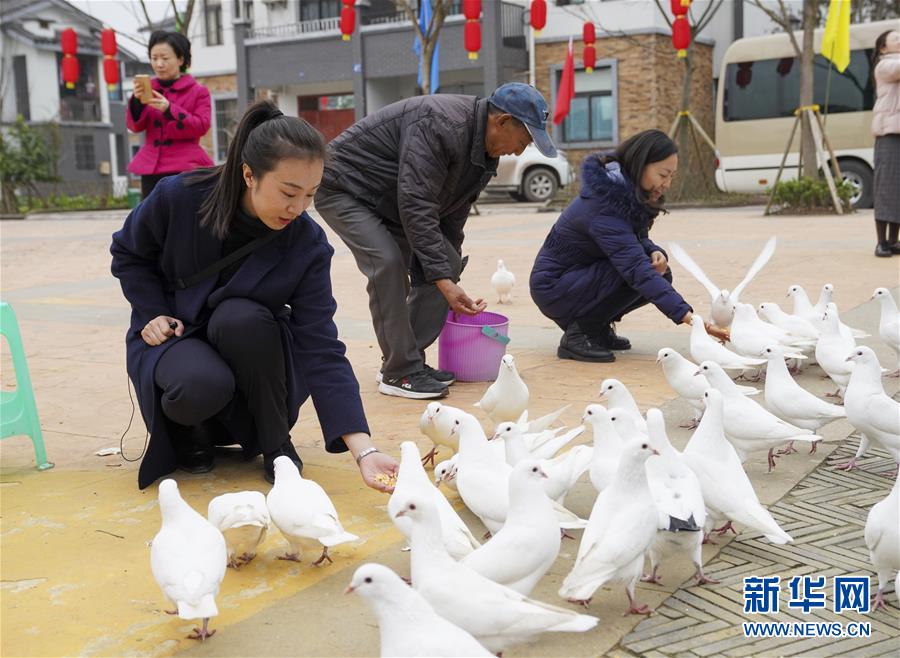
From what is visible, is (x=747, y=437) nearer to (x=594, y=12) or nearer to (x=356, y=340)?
(x=356, y=340)

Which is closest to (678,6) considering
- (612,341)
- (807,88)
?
(807,88)

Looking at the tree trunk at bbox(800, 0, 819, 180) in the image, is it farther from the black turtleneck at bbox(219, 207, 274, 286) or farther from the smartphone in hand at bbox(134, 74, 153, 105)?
the black turtleneck at bbox(219, 207, 274, 286)

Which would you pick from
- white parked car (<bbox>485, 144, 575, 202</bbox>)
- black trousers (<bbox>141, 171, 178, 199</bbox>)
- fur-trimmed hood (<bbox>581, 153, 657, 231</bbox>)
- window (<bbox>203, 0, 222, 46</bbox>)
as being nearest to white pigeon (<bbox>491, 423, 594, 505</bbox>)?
fur-trimmed hood (<bbox>581, 153, 657, 231</bbox>)

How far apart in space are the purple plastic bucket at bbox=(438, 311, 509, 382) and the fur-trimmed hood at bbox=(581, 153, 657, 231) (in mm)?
822

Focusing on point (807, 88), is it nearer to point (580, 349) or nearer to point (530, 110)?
point (580, 349)

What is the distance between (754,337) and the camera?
14.7 feet

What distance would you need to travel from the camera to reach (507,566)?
2.13 meters

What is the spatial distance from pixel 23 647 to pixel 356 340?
3.70 metres

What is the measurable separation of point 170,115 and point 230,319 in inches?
109

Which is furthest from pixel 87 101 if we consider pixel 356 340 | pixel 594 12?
pixel 356 340

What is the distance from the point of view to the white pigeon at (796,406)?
3420mm

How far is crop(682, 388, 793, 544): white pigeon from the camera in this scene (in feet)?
8.07

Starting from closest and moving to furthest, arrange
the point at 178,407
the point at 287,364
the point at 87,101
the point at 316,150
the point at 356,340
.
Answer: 1. the point at 316,150
2. the point at 178,407
3. the point at 287,364
4. the point at 356,340
5. the point at 87,101

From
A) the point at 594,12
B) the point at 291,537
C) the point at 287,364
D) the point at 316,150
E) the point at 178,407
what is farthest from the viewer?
the point at 594,12
